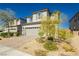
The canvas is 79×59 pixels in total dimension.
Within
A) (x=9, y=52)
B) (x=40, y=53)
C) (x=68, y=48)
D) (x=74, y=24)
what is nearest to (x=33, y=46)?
(x=40, y=53)

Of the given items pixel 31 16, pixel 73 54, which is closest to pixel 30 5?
pixel 31 16

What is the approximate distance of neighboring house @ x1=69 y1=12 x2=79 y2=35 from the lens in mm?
3168

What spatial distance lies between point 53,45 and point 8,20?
0.63 m

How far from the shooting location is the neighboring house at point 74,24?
3.17 meters

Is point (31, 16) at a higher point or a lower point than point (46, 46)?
higher

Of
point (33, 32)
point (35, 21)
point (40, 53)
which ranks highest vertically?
point (35, 21)

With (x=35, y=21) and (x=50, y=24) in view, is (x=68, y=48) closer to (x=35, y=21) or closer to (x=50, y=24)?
(x=50, y=24)

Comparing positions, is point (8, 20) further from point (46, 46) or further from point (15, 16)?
point (46, 46)

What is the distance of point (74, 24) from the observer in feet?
10.5

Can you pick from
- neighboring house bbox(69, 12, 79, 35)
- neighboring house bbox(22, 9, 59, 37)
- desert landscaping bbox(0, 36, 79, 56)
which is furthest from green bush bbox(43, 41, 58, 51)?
neighboring house bbox(69, 12, 79, 35)

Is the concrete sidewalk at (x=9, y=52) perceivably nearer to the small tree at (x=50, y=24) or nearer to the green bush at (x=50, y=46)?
the green bush at (x=50, y=46)

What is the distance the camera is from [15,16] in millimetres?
3189

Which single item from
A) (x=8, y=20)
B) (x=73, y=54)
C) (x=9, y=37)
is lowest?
(x=73, y=54)

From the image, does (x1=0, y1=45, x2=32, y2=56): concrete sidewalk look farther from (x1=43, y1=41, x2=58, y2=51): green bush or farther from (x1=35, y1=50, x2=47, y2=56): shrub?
(x1=43, y1=41, x2=58, y2=51): green bush
